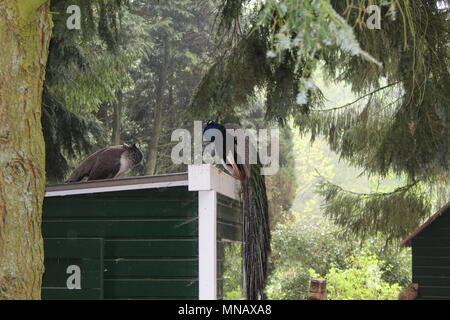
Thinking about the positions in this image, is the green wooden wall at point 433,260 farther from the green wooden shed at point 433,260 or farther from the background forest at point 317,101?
the background forest at point 317,101

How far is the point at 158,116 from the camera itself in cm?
1955

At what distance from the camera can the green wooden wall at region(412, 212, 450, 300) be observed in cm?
958

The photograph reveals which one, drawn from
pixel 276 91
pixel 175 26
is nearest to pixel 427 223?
pixel 276 91

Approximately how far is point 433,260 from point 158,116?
11.2 metres

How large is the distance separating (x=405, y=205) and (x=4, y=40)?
587 centimetres

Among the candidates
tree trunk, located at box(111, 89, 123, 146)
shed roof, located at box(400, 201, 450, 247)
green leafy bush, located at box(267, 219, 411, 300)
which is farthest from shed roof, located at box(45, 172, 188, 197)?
tree trunk, located at box(111, 89, 123, 146)

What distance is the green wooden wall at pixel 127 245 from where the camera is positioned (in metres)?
4.57

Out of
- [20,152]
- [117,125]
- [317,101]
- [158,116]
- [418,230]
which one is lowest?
[20,152]

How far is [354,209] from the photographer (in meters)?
8.95

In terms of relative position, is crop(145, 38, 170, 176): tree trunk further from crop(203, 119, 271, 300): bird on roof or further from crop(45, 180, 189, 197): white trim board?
crop(45, 180, 189, 197): white trim board

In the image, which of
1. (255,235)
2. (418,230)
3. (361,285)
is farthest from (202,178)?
(361,285)

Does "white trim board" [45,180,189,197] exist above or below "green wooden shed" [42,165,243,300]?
above

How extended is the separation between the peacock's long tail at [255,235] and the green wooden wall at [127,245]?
2.95 ft

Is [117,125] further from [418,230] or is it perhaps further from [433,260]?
[418,230]
